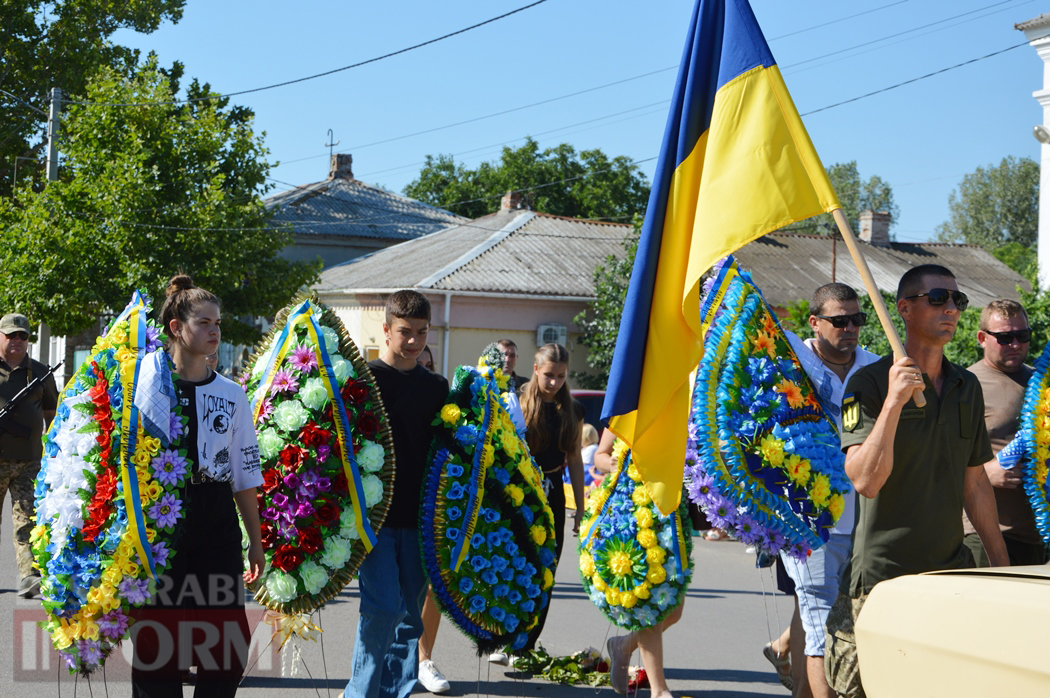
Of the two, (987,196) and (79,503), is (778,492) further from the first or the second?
(987,196)

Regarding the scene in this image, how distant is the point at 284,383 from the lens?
523 cm

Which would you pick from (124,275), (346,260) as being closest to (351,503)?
(124,275)

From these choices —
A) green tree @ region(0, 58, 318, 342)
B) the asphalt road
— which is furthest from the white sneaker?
green tree @ region(0, 58, 318, 342)

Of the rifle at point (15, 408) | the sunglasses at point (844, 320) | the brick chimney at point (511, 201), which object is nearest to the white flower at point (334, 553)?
the sunglasses at point (844, 320)

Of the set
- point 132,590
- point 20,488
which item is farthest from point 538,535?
point 20,488

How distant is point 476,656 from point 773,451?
10.1 feet

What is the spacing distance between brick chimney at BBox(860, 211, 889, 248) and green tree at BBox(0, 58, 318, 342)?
857 inches

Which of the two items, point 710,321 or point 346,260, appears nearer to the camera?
point 710,321

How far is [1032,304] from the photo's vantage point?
16938mm

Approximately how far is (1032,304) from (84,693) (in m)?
15.2

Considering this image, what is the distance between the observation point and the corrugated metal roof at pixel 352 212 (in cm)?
3819

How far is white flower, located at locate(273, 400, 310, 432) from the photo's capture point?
5082 millimetres

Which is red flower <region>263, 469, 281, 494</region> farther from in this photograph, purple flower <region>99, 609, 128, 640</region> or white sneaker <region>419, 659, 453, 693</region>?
white sneaker <region>419, 659, 453, 693</region>

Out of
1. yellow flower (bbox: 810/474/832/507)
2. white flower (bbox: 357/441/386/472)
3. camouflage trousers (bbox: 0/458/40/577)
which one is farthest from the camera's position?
camouflage trousers (bbox: 0/458/40/577)
